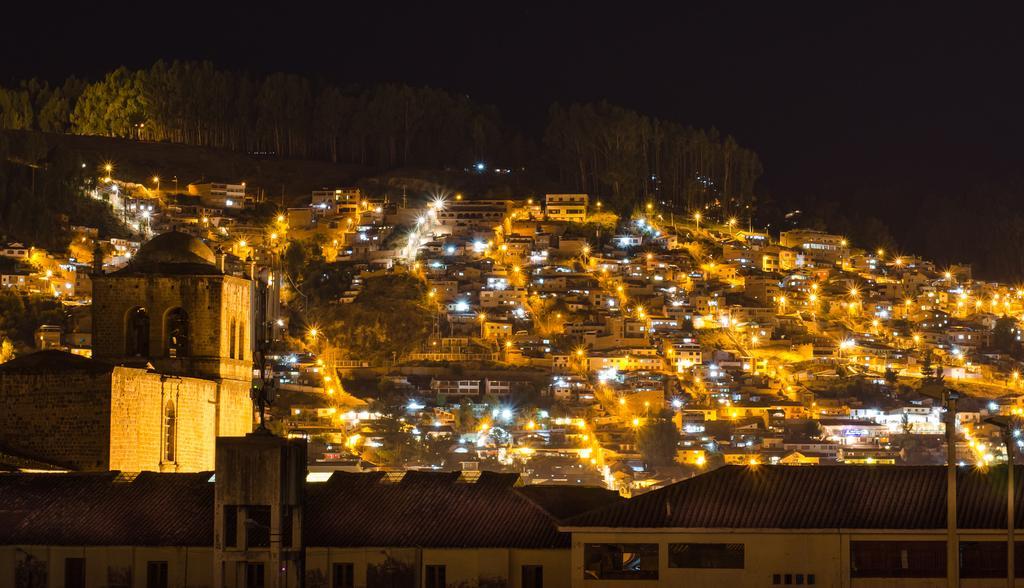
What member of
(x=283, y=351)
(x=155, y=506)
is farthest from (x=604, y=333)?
(x=155, y=506)

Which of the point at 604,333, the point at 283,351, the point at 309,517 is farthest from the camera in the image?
the point at 604,333

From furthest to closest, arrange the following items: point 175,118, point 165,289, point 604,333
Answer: point 175,118
point 604,333
point 165,289

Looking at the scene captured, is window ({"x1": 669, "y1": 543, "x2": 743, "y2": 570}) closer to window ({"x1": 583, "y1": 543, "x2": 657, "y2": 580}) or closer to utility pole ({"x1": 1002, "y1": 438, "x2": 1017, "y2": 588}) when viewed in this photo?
window ({"x1": 583, "y1": 543, "x2": 657, "y2": 580})

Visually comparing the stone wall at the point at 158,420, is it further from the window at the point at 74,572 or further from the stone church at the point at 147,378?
the window at the point at 74,572

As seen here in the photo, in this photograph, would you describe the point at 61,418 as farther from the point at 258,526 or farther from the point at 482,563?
the point at 482,563

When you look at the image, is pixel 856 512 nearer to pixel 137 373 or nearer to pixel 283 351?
pixel 137 373

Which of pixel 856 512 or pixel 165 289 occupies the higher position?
pixel 165 289

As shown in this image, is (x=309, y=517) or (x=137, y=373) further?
(x=137, y=373)
